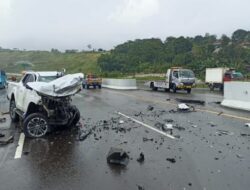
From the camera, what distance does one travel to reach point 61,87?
1189cm

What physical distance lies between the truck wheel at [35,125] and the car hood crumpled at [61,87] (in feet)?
2.55

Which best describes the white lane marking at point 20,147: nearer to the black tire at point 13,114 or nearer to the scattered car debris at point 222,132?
the black tire at point 13,114

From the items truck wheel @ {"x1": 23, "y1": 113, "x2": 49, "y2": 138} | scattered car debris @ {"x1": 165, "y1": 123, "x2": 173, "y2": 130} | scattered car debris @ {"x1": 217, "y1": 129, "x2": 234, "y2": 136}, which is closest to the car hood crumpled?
truck wheel @ {"x1": 23, "y1": 113, "x2": 49, "y2": 138}

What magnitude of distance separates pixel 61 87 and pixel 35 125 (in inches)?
56.7

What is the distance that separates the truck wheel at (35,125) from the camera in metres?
11.8

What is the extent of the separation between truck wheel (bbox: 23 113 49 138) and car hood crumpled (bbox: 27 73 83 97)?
777 millimetres

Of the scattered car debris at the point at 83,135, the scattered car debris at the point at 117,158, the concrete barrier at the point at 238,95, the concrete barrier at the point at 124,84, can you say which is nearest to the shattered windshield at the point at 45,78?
the scattered car debris at the point at 83,135

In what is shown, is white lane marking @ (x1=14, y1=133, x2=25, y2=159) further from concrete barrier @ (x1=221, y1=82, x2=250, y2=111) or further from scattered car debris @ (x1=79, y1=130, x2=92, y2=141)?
concrete barrier @ (x1=221, y1=82, x2=250, y2=111)

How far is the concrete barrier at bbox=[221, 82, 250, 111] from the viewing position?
19.3 meters

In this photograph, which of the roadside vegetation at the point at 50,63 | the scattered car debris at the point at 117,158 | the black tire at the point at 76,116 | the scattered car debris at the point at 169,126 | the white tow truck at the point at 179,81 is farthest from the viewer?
the roadside vegetation at the point at 50,63

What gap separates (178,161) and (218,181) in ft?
5.32

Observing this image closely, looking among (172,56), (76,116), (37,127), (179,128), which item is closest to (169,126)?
(179,128)

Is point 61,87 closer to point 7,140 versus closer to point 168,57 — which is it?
point 7,140

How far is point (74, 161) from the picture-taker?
873 centimetres
